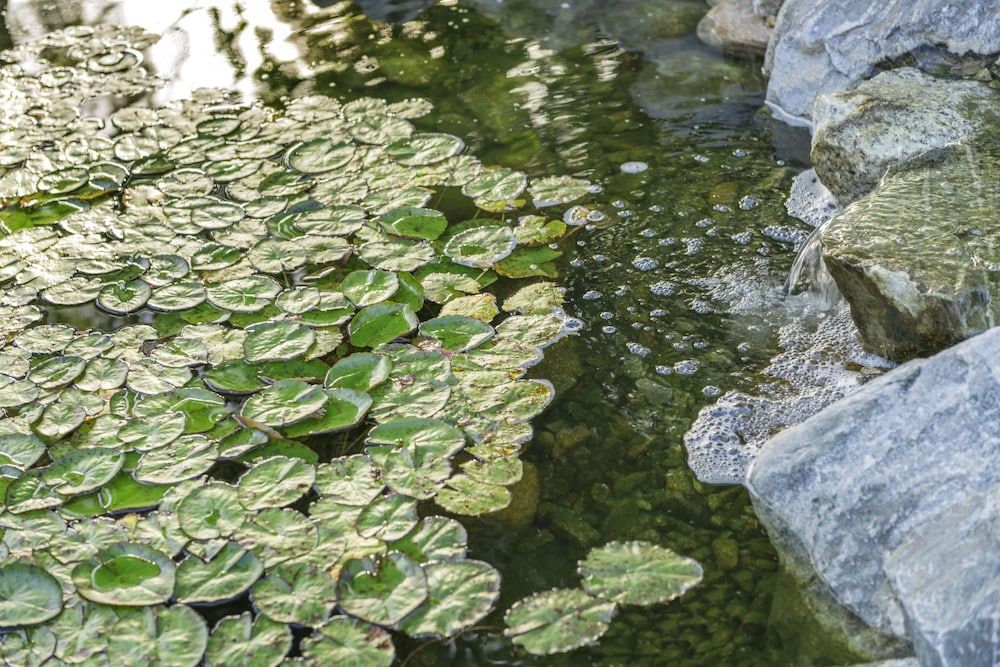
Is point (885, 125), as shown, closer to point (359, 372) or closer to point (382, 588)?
point (359, 372)

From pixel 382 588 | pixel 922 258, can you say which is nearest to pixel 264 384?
pixel 382 588

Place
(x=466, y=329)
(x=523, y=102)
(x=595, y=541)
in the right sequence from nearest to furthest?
(x=595, y=541)
(x=466, y=329)
(x=523, y=102)

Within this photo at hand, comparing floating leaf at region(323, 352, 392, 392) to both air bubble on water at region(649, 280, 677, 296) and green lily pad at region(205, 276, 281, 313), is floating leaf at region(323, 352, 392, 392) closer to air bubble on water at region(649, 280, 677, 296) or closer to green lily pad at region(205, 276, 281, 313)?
green lily pad at region(205, 276, 281, 313)

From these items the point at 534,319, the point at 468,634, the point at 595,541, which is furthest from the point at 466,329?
the point at 468,634

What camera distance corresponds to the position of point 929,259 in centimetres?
206

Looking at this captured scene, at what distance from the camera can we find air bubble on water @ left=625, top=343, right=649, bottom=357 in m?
2.30

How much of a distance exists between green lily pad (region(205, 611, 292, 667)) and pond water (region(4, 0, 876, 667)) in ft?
0.68

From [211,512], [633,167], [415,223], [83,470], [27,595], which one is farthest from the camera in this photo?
[633,167]

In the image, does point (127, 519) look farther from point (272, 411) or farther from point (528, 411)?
point (528, 411)

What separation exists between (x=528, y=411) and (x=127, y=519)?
32.4 inches

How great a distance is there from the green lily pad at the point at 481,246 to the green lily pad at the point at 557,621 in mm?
1062

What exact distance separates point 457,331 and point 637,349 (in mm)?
419

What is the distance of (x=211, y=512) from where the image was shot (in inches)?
74.1

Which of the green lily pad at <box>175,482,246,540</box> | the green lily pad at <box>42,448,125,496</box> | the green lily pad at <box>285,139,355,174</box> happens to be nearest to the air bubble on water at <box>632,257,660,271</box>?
the green lily pad at <box>285,139,355,174</box>
